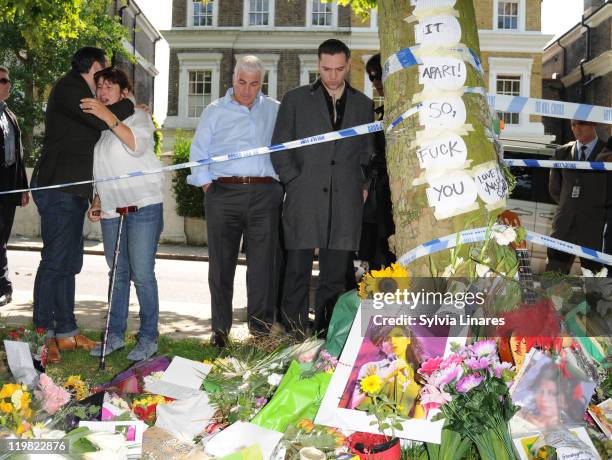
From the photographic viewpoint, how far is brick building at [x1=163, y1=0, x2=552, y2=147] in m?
30.0

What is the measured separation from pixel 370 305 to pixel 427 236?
687 millimetres

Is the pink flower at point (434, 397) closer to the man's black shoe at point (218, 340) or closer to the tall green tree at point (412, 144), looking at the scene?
the tall green tree at point (412, 144)

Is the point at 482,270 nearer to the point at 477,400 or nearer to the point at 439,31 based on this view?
the point at 477,400

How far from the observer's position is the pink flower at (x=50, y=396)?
111 inches

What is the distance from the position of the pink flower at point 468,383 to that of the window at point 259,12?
→ 3043 centimetres

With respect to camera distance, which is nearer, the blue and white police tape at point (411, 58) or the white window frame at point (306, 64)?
the blue and white police tape at point (411, 58)

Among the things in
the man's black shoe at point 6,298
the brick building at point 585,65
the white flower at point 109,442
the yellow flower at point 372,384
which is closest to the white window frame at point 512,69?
the brick building at point 585,65

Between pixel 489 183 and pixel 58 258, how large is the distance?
2975 mm

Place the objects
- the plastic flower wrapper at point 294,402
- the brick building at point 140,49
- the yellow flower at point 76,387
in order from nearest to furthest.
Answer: the plastic flower wrapper at point 294,402, the yellow flower at point 76,387, the brick building at point 140,49

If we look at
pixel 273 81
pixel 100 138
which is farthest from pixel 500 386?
pixel 273 81

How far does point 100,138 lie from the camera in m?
5.01

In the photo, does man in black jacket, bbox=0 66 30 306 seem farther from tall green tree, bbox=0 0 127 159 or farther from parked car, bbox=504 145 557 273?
tall green tree, bbox=0 0 127 159

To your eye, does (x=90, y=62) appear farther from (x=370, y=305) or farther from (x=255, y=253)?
(x=370, y=305)

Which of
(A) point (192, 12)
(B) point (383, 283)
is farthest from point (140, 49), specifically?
(B) point (383, 283)
